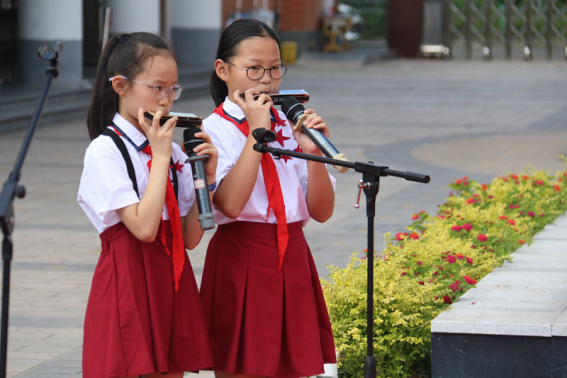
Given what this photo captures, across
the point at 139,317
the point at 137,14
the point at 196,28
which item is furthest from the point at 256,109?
the point at 196,28

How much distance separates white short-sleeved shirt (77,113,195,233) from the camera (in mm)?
2557

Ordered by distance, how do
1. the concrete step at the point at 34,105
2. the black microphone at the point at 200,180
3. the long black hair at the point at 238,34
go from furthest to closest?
the concrete step at the point at 34,105 < the long black hair at the point at 238,34 < the black microphone at the point at 200,180

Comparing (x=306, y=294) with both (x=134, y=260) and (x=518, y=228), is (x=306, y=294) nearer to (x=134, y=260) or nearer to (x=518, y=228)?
(x=134, y=260)

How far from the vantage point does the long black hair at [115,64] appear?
106 inches

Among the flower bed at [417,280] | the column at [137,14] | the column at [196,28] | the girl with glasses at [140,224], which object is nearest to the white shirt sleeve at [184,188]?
the girl with glasses at [140,224]

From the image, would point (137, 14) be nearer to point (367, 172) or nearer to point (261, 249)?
point (261, 249)

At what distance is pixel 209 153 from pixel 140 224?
0.93 feet

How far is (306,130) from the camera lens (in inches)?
103

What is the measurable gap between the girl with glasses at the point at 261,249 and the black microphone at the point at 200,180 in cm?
20

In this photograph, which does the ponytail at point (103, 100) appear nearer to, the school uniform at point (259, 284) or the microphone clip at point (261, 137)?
the school uniform at point (259, 284)

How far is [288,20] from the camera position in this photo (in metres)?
29.5

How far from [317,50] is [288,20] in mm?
2007

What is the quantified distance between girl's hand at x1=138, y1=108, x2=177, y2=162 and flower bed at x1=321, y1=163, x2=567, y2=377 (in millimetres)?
1467

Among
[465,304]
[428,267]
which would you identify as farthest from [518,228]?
[465,304]
